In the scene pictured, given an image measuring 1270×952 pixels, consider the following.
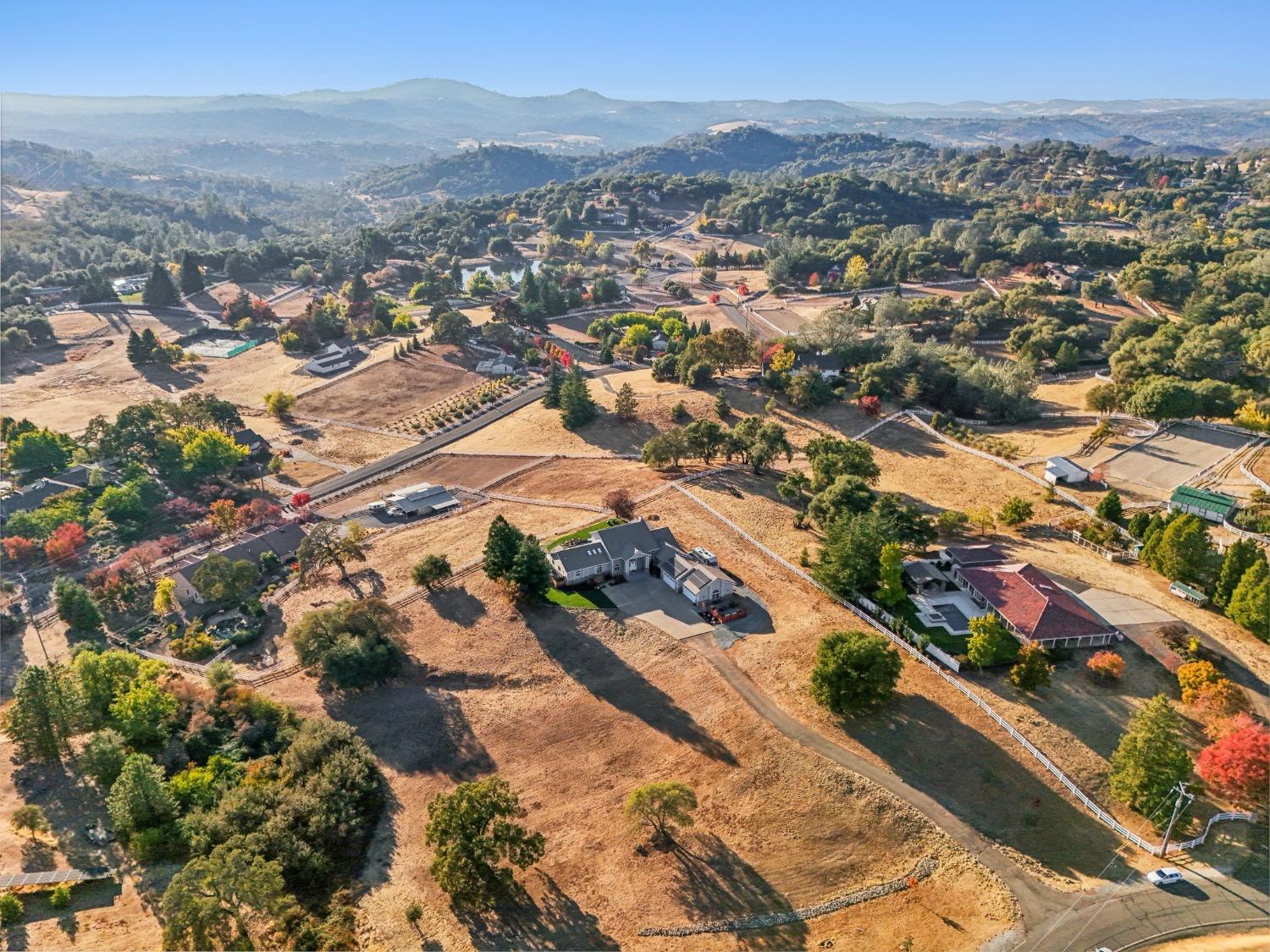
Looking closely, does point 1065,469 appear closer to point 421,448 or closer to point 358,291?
point 421,448

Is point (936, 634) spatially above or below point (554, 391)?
below

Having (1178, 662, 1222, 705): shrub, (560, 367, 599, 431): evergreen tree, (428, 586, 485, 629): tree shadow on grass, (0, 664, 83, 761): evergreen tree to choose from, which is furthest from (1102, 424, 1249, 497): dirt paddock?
(0, 664, 83, 761): evergreen tree

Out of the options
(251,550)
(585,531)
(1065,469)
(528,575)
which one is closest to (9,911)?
(528,575)

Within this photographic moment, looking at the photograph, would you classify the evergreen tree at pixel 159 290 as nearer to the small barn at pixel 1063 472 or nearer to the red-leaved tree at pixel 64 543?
the red-leaved tree at pixel 64 543

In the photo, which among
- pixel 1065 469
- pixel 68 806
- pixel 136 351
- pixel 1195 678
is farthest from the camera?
pixel 136 351

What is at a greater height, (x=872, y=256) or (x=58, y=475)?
(x=872, y=256)

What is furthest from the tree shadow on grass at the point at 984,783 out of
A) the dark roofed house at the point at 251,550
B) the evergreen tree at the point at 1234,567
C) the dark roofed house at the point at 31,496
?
the dark roofed house at the point at 31,496

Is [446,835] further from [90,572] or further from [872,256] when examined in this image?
[872,256]

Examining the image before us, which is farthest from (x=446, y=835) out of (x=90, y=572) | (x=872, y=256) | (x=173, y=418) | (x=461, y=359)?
(x=872, y=256)
